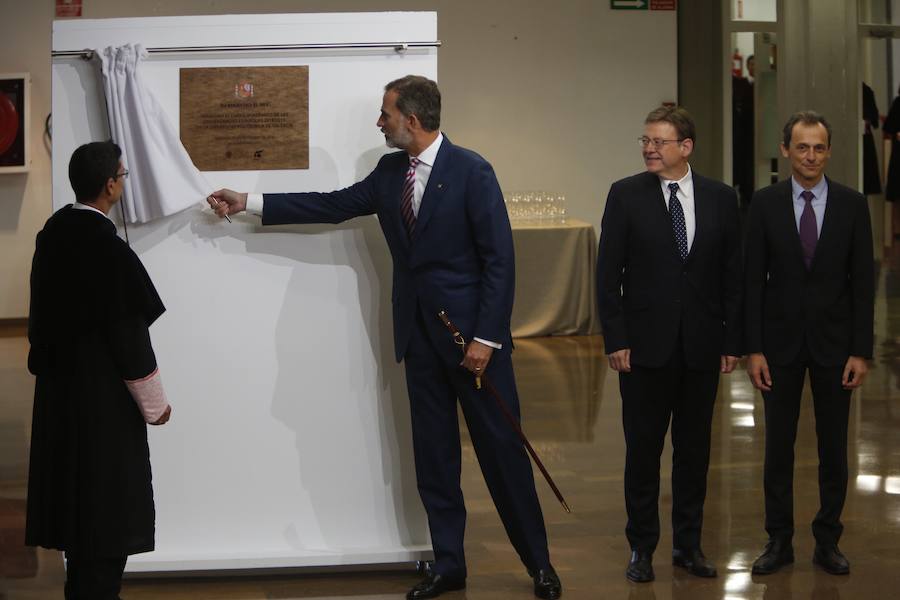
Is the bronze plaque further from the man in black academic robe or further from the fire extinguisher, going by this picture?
the fire extinguisher

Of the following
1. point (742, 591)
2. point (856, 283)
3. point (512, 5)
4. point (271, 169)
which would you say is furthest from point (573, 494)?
point (512, 5)

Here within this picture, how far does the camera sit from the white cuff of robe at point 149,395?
3.10 m

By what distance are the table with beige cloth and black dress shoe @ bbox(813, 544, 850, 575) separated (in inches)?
227

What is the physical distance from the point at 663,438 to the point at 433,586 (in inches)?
35.0

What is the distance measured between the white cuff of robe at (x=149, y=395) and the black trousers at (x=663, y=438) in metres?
1.52

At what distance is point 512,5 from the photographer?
11523 mm

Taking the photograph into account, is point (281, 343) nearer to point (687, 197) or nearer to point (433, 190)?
point (433, 190)

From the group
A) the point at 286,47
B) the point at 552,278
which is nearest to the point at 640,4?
the point at 552,278

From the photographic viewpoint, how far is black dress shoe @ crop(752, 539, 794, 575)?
12.9ft

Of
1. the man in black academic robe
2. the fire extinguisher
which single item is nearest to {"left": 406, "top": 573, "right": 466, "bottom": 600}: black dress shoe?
the man in black academic robe

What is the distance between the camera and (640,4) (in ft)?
38.5

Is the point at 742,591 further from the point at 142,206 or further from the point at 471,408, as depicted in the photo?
the point at 142,206

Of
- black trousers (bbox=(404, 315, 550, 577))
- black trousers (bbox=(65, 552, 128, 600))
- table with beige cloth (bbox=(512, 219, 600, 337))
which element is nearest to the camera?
black trousers (bbox=(65, 552, 128, 600))

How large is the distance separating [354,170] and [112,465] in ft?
4.18
